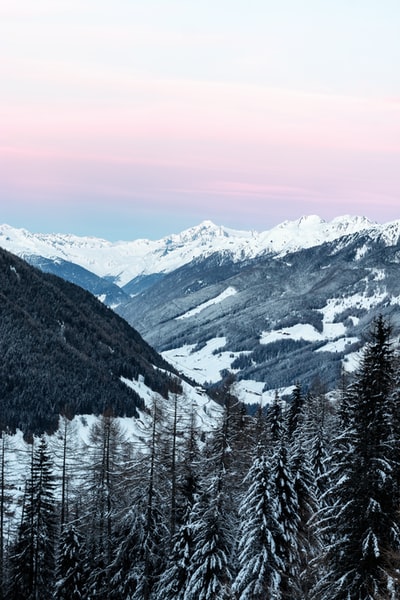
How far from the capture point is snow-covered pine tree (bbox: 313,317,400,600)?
23812 mm

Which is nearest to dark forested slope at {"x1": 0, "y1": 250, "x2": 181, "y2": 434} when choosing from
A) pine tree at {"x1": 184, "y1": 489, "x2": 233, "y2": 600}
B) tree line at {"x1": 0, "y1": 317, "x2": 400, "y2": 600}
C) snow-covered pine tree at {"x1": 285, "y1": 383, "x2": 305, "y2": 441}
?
snow-covered pine tree at {"x1": 285, "y1": 383, "x2": 305, "y2": 441}

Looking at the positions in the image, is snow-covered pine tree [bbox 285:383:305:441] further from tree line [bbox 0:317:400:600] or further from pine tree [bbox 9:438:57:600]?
pine tree [bbox 9:438:57:600]

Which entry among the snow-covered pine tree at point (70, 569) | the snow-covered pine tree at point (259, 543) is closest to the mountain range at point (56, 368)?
the snow-covered pine tree at point (70, 569)

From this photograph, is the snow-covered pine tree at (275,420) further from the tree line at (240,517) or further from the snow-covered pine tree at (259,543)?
the snow-covered pine tree at (259,543)

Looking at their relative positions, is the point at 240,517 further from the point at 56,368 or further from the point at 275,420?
the point at 56,368

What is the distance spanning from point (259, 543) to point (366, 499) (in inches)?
365

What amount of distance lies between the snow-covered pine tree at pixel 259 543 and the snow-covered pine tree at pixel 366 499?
463 cm

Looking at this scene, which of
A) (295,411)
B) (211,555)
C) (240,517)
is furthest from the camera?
(295,411)

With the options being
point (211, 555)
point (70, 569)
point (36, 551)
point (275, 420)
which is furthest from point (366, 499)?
point (36, 551)

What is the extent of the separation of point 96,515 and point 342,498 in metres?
30.1

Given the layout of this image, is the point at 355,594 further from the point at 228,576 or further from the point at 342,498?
the point at 228,576

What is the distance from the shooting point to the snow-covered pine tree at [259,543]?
30625mm

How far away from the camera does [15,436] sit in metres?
124

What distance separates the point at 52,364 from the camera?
16138cm
